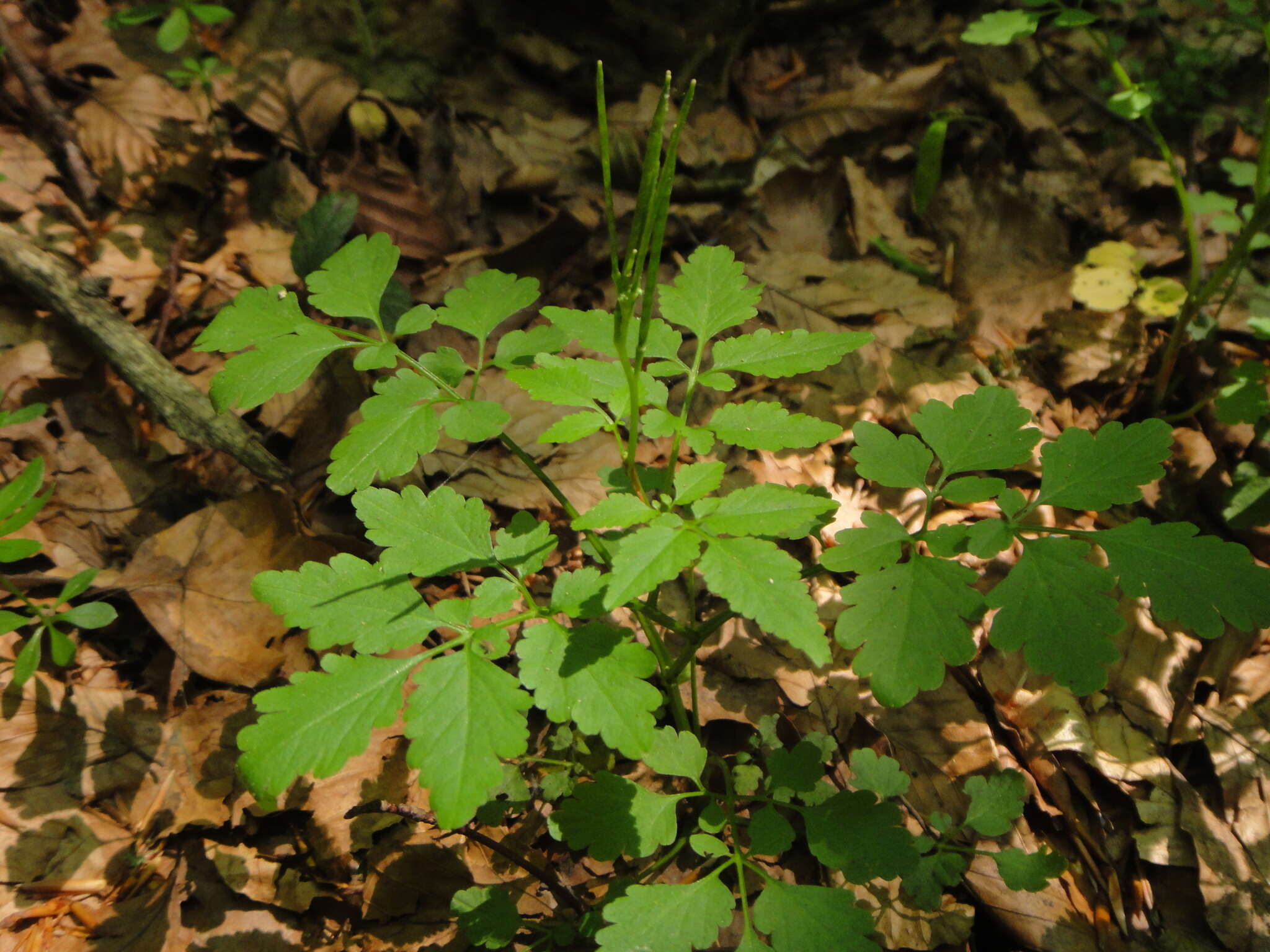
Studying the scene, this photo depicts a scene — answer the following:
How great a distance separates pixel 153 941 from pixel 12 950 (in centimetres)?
32

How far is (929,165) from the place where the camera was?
2932mm

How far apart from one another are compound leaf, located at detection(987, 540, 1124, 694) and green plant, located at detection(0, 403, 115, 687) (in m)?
2.21

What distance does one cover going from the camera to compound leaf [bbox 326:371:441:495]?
1.46 metres

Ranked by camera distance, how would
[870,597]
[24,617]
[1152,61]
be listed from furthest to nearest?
[1152,61] < [24,617] < [870,597]

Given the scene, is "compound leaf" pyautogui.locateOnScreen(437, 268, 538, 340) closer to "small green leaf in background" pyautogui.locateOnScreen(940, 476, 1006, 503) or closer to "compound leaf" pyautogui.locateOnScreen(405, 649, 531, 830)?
"compound leaf" pyautogui.locateOnScreen(405, 649, 531, 830)

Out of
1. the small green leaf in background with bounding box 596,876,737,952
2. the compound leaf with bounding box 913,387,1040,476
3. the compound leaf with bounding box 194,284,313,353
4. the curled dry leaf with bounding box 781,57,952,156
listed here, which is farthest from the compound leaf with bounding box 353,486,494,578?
the curled dry leaf with bounding box 781,57,952,156

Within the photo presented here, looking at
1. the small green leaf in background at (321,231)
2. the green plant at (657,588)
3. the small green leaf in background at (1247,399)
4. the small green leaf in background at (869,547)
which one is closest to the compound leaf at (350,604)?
the green plant at (657,588)

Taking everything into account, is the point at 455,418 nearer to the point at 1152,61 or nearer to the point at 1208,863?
the point at 1208,863

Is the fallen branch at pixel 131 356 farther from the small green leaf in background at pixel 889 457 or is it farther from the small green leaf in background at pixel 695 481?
the small green leaf in background at pixel 889 457

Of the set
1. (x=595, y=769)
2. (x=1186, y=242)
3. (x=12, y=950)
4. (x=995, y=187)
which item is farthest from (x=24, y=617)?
(x=1186, y=242)

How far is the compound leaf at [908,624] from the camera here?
4.26 feet

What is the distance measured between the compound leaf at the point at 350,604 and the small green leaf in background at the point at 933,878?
127 centimetres

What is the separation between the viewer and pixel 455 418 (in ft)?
5.04

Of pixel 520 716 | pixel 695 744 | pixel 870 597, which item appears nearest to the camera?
pixel 520 716
